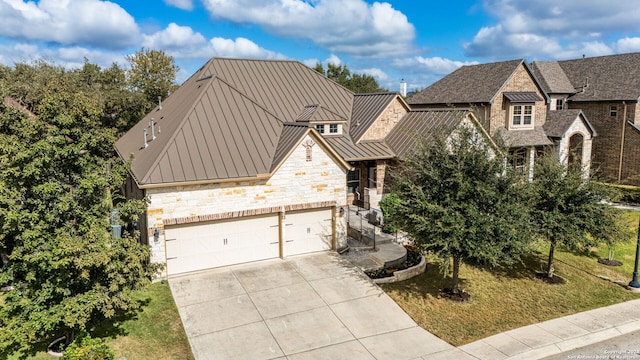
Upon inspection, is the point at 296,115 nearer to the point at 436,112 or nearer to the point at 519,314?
the point at 436,112

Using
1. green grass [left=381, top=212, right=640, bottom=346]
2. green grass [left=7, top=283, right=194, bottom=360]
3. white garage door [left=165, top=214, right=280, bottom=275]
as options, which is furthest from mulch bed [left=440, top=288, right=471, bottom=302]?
green grass [left=7, top=283, right=194, bottom=360]

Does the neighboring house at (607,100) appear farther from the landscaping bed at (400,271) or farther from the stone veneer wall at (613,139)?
the landscaping bed at (400,271)

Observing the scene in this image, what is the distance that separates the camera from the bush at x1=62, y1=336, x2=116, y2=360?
1169 centimetres

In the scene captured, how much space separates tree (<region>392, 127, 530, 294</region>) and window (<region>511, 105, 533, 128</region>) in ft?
62.3

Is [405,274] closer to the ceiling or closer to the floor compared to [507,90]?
closer to the floor

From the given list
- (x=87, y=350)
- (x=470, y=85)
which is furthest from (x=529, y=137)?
(x=87, y=350)

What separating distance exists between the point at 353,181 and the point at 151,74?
2496 cm

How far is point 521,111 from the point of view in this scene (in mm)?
33062

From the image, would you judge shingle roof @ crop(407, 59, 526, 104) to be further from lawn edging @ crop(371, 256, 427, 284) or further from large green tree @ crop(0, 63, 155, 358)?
large green tree @ crop(0, 63, 155, 358)

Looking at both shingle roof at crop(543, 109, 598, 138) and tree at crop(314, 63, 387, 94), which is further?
tree at crop(314, 63, 387, 94)

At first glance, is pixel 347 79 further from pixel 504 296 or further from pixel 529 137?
pixel 504 296

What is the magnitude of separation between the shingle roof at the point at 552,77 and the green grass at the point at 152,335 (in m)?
33.3

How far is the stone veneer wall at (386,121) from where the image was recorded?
2711cm

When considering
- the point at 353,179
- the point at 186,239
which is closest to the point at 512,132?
the point at 353,179
